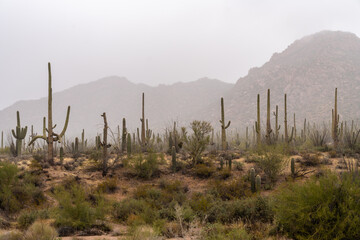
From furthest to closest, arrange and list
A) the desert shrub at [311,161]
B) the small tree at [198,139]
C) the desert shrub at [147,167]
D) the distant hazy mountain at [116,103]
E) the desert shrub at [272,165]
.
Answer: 1. the distant hazy mountain at [116,103]
2. the small tree at [198,139]
3. the desert shrub at [311,161]
4. the desert shrub at [147,167]
5. the desert shrub at [272,165]

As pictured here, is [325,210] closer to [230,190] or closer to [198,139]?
[230,190]

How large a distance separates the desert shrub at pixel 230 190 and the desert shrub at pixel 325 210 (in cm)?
492

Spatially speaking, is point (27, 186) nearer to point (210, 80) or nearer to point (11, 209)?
point (11, 209)

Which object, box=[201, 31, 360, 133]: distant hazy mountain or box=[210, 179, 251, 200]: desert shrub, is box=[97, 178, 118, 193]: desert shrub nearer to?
box=[210, 179, 251, 200]: desert shrub

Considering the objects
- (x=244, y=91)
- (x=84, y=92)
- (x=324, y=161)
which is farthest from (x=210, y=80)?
(x=324, y=161)

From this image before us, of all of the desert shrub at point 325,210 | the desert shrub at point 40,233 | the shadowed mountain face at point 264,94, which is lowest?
the desert shrub at point 40,233

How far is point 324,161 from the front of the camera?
15141mm

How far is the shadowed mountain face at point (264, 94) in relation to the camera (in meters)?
64.8

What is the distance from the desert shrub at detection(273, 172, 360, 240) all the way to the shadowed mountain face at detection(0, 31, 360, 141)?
604 inches

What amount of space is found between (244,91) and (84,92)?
123612mm

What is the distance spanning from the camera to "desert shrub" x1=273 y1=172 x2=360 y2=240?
4.99m

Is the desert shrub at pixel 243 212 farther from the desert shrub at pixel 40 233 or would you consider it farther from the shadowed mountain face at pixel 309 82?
the shadowed mountain face at pixel 309 82

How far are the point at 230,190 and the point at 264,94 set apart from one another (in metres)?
69.1

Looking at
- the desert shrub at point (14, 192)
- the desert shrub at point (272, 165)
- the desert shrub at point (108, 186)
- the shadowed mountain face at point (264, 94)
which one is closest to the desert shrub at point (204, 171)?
the desert shrub at point (272, 165)
